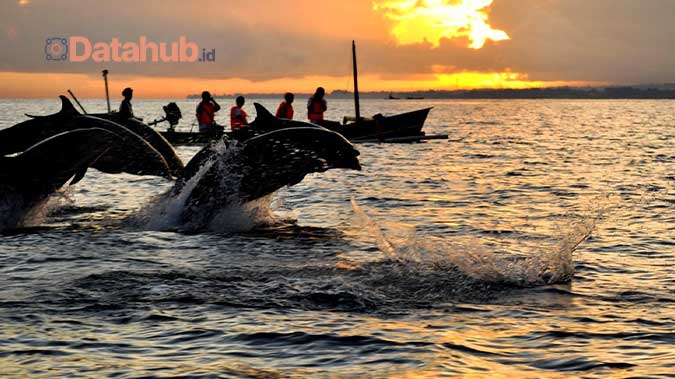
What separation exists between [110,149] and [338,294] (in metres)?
9.63

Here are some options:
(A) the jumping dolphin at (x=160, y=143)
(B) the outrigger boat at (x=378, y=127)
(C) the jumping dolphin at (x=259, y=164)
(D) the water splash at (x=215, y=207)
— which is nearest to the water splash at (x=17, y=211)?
(D) the water splash at (x=215, y=207)

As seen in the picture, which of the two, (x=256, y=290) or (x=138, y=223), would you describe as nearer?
(x=256, y=290)

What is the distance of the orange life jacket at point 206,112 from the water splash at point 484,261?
21922 millimetres

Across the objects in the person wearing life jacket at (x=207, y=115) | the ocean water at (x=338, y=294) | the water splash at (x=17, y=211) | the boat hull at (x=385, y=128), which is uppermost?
the person wearing life jacket at (x=207, y=115)

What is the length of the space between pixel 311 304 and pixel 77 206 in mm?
13513

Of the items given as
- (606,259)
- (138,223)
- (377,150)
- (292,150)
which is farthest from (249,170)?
(377,150)

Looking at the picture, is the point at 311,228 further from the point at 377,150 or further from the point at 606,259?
the point at 377,150

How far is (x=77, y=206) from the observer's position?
2262 cm

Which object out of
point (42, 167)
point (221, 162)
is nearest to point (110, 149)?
point (42, 167)

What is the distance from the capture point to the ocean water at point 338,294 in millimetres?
8586

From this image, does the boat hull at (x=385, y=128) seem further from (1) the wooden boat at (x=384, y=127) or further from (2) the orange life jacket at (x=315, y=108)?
(2) the orange life jacket at (x=315, y=108)

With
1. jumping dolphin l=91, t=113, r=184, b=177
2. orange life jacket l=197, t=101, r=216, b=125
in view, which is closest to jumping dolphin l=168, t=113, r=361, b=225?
jumping dolphin l=91, t=113, r=184, b=177

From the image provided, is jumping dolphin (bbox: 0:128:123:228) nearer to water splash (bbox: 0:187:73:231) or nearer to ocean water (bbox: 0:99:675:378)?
water splash (bbox: 0:187:73:231)

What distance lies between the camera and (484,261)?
13094 millimetres
